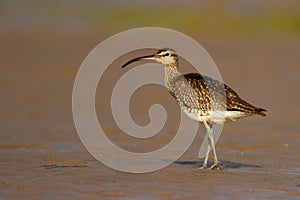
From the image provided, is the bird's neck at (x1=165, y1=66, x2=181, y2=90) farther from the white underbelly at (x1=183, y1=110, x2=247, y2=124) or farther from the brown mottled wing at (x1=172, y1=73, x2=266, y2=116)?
the white underbelly at (x1=183, y1=110, x2=247, y2=124)

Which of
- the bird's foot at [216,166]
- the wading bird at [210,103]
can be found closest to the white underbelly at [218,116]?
the wading bird at [210,103]

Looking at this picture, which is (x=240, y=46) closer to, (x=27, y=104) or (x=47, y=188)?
(x=27, y=104)

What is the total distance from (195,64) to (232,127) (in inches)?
289

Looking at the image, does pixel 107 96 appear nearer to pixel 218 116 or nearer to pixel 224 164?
pixel 224 164

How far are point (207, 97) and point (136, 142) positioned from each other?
100 inches

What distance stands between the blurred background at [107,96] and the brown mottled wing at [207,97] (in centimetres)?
89

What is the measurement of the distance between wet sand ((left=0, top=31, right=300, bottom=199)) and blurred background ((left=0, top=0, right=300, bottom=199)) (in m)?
0.02

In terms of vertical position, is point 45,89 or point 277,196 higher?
point 45,89

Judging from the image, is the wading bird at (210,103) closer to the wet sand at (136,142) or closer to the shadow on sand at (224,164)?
the shadow on sand at (224,164)

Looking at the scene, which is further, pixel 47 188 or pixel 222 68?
pixel 222 68

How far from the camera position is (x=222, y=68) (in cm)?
2345

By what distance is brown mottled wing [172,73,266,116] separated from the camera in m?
11.4

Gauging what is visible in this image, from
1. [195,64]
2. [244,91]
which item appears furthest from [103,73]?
[244,91]

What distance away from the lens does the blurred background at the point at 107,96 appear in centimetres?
1055
